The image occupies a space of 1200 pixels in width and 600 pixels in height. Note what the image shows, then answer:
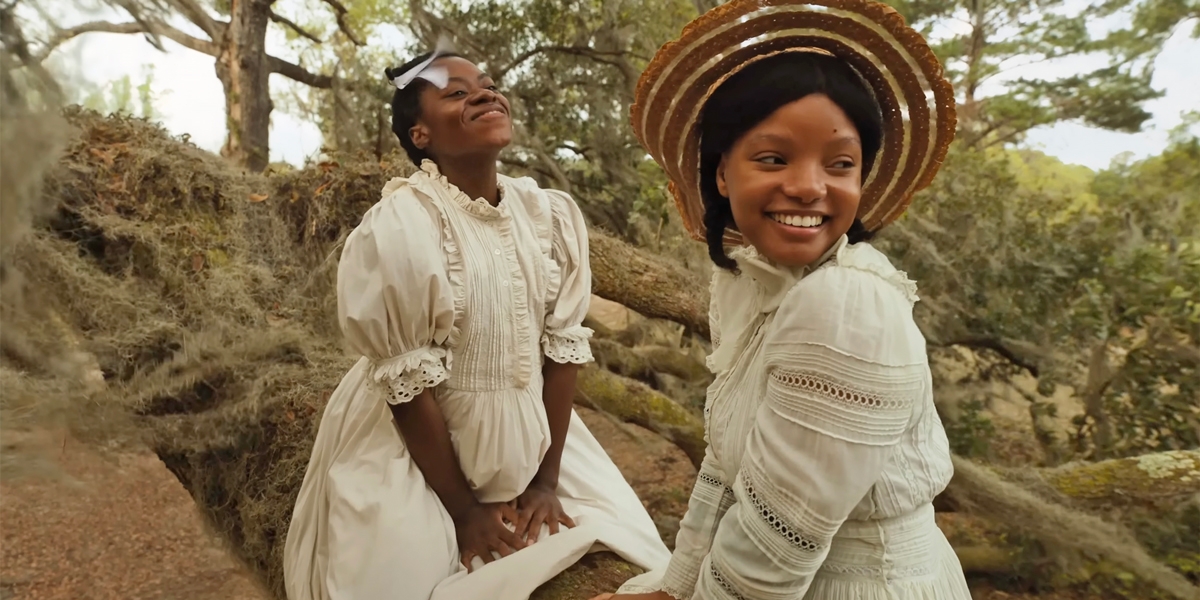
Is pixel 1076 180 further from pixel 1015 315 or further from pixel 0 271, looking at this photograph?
pixel 0 271

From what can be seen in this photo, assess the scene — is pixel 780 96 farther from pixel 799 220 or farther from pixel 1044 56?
pixel 1044 56

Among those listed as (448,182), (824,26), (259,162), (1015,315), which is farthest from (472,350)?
(259,162)

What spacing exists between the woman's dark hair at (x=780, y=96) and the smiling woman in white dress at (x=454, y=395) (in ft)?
2.26

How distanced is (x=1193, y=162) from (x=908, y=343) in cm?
300

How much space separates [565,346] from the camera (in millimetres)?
1607

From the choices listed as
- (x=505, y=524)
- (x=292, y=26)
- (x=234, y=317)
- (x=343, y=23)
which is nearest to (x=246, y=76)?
(x=292, y=26)

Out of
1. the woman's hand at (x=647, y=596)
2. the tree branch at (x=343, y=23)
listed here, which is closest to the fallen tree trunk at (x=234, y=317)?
the woman's hand at (x=647, y=596)

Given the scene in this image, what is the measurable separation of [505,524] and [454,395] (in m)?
0.30

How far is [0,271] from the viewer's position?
5.52 feet

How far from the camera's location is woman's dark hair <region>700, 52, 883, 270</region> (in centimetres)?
81

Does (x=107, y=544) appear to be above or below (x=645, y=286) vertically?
below

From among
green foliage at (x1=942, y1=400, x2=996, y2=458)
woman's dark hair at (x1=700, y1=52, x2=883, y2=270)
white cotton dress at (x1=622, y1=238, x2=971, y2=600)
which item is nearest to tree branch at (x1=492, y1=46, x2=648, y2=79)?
green foliage at (x1=942, y1=400, x2=996, y2=458)

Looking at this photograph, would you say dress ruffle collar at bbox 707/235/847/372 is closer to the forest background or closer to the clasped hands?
the clasped hands

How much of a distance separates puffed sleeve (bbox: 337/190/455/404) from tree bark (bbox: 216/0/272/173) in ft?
9.22
